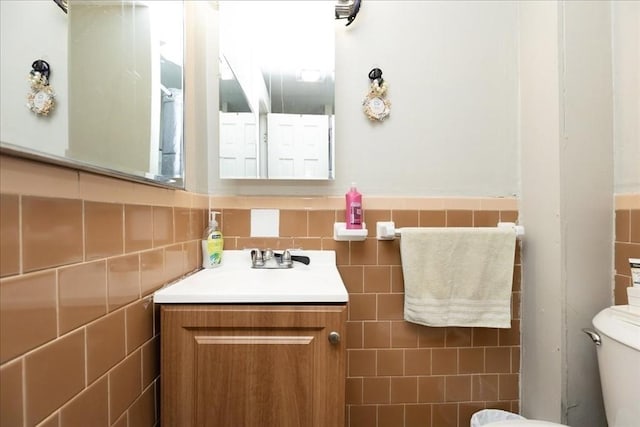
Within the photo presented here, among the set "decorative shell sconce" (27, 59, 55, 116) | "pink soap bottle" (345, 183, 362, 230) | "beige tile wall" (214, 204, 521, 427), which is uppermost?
"decorative shell sconce" (27, 59, 55, 116)

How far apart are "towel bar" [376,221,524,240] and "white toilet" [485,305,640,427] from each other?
402 millimetres

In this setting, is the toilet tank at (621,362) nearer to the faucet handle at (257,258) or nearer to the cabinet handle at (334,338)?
the cabinet handle at (334,338)

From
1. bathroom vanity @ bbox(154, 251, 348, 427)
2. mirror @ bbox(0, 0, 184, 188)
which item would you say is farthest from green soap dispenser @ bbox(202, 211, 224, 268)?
bathroom vanity @ bbox(154, 251, 348, 427)

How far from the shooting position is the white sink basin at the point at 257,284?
0.79 metres

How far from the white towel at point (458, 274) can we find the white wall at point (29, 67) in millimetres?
1115

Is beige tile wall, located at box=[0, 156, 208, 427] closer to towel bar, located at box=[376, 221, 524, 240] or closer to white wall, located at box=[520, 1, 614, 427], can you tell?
towel bar, located at box=[376, 221, 524, 240]

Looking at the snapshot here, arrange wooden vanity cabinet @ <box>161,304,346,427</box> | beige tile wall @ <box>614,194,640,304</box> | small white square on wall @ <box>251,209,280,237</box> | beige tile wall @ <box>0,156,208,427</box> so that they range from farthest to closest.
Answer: small white square on wall @ <box>251,209,280,237</box> → beige tile wall @ <box>614,194,640,304</box> → wooden vanity cabinet @ <box>161,304,346,427</box> → beige tile wall @ <box>0,156,208,427</box>

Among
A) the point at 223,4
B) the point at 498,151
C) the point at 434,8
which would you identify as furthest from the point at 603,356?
the point at 223,4

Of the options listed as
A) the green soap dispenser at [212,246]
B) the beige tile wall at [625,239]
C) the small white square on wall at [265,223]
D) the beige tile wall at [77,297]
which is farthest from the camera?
the small white square on wall at [265,223]

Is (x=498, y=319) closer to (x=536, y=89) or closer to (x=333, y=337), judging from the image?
(x=333, y=337)

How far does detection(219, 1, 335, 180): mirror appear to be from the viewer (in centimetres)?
129

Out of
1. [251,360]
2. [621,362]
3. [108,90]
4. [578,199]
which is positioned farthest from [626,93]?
[108,90]

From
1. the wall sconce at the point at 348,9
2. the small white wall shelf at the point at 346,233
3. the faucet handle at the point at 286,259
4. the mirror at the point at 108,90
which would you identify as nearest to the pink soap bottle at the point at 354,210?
the small white wall shelf at the point at 346,233

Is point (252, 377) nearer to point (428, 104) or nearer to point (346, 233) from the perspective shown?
point (346, 233)
